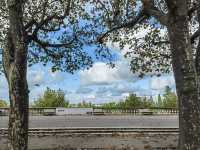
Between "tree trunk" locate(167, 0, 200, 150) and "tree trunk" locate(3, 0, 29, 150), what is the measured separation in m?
4.68

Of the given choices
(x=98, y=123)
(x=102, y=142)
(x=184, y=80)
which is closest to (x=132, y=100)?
(x=98, y=123)

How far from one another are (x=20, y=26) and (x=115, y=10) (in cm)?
677

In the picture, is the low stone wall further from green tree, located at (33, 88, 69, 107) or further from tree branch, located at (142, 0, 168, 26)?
green tree, located at (33, 88, 69, 107)

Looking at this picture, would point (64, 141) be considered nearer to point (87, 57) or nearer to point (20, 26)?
point (87, 57)

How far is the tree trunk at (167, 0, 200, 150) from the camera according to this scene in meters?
11.8

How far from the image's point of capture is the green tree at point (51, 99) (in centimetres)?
9212

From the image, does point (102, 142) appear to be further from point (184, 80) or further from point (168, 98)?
point (168, 98)

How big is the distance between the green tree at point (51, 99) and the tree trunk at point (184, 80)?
7934 centimetres

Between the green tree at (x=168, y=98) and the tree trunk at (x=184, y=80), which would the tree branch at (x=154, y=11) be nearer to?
the tree trunk at (x=184, y=80)

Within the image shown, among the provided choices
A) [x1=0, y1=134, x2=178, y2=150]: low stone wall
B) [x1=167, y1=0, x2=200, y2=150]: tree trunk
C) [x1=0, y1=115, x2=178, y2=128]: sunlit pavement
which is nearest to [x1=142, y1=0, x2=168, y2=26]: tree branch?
[x1=167, y1=0, x2=200, y2=150]: tree trunk

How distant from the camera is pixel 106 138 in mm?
23188

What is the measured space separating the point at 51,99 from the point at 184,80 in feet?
269

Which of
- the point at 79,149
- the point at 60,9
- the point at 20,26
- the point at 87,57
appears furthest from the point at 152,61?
the point at 20,26

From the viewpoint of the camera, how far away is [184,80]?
39.2 ft
